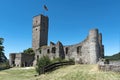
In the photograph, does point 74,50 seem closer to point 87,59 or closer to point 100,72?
point 87,59

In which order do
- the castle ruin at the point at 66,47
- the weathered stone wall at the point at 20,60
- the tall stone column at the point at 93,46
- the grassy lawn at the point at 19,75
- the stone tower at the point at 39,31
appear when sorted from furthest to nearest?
the stone tower at the point at 39,31
the weathered stone wall at the point at 20,60
the castle ruin at the point at 66,47
the tall stone column at the point at 93,46
the grassy lawn at the point at 19,75

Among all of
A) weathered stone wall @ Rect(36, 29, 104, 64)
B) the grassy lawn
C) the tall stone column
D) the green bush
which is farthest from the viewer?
weathered stone wall @ Rect(36, 29, 104, 64)

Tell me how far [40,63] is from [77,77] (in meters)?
9.26

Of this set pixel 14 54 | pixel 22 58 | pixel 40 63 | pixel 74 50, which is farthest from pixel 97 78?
pixel 14 54

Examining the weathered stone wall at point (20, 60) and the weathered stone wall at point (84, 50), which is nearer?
the weathered stone wall at point (84, 50)

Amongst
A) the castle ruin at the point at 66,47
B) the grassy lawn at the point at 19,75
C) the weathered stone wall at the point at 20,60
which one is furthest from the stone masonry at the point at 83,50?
the grassy lawn at the point at 19,75

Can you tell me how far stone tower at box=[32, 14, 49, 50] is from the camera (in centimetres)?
6191

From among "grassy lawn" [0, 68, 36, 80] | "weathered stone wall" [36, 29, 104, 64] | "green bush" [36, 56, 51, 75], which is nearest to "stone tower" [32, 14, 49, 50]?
"weathered stone wall" [36, 29, 104, 64]

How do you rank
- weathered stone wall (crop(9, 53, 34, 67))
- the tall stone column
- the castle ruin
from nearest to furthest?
the tall stone column → the castle ruin → weathered stone wall (crop(9, 53, 34, 67))

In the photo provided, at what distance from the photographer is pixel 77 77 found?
2103 centimetres

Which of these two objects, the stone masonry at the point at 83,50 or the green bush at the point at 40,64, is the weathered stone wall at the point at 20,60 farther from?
the green bush at the point at 40,64

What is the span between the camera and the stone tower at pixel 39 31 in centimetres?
6191

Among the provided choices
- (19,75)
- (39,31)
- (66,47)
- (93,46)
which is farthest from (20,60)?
(93,46)

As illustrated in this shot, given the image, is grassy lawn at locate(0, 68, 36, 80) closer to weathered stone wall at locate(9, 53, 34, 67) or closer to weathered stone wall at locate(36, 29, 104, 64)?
weathered stone wall at locate(36, 29, 104, 64)
